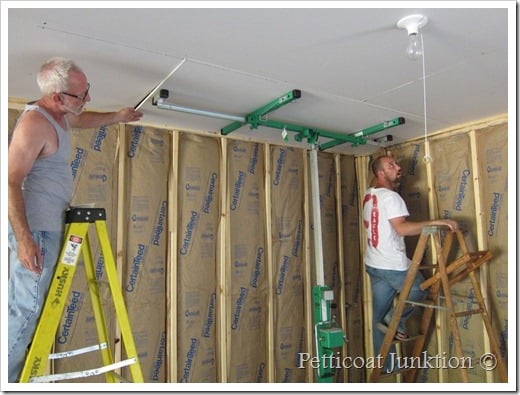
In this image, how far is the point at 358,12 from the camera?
1.41 m

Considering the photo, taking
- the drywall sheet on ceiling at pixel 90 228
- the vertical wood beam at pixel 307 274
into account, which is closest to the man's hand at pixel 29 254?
the drywall sheet on ceiling at pixel 90 228

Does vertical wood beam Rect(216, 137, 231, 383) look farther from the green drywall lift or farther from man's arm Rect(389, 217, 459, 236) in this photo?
man's arm Rect(389, 217, 459, 236)

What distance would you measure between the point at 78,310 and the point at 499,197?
9.22 feet

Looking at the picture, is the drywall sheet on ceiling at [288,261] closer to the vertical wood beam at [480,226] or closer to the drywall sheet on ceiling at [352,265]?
the drywall sheet on ceiling at [352,265]

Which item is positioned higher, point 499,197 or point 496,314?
point 499,197

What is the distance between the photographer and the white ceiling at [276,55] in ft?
4.63

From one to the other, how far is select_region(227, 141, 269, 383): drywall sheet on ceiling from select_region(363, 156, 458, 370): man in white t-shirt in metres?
0.82

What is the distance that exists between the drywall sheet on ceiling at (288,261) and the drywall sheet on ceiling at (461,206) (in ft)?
3.52

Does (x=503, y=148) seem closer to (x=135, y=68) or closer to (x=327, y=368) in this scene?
(x=327, y=368)


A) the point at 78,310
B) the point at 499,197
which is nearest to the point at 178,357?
the point at 78,310

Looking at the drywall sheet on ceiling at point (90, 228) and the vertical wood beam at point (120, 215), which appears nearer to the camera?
the drywall sheet on ceiling at point (90, 228)

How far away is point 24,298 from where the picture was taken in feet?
4.50

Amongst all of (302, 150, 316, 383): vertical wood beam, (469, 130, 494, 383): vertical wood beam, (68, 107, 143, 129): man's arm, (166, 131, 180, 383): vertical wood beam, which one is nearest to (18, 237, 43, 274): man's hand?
(68, 107, 143, 129): man's arm

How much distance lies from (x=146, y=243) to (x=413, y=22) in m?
1.98
